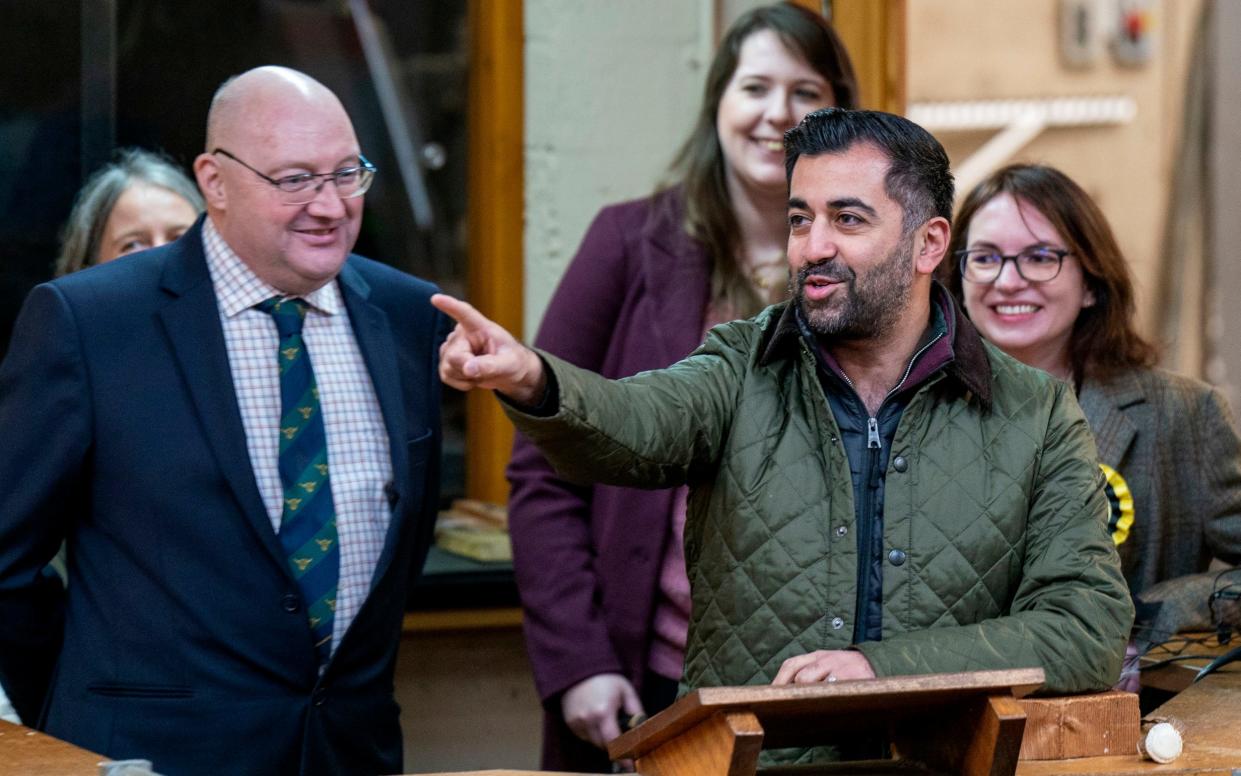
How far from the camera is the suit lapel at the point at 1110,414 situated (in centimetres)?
367

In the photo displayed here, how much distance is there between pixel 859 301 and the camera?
2779 millimetres

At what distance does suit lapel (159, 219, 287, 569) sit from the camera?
3055 millimetres

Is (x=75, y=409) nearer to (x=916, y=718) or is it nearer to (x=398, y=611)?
(x=398, y=611)

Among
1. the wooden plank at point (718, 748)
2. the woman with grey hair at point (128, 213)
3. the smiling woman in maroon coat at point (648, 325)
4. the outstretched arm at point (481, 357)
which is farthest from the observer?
the woman with grey hair at point (128, 213)

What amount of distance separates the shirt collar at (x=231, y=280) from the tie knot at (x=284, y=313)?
0.01 metres

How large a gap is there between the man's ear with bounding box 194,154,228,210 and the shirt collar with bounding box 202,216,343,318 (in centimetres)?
5

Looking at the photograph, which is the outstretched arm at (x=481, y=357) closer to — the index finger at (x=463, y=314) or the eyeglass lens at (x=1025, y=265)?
the index finger at (x=463, y=314)

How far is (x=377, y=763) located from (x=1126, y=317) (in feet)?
5.67

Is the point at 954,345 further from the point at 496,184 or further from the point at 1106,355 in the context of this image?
the point at 496,184

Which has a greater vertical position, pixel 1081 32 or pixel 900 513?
pixel 1081 32

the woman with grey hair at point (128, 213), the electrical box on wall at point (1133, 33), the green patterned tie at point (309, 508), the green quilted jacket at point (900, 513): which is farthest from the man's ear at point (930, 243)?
the electrical box on wall at point (1133, 33)

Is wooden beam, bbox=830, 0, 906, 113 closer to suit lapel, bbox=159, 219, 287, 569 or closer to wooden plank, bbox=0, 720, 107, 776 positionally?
suit lapel, bbox=159, 219, 287, 569

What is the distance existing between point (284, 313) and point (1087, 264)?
1593 millimetres

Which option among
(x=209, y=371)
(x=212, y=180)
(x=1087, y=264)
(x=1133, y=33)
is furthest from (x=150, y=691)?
(x=1133, y=33)
